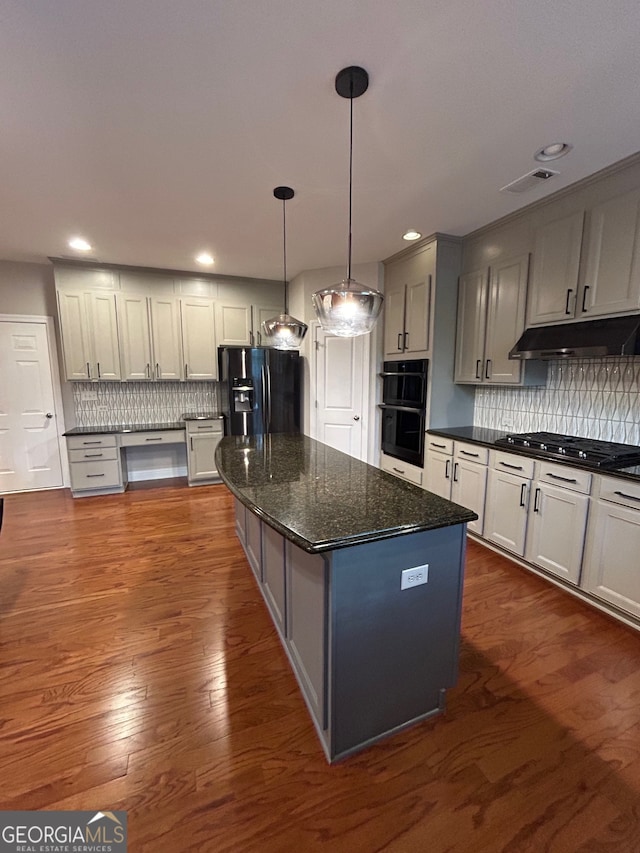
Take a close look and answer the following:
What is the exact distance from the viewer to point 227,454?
246 centimetres

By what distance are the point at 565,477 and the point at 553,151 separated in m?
1.92

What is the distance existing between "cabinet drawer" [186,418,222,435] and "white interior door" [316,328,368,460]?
1288 millimetres

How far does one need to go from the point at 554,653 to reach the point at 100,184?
12.9 ft

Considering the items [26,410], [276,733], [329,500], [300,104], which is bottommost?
[276,733]

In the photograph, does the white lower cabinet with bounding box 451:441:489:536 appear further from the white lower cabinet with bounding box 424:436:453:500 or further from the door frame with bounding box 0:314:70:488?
the door frame with bounding box 0:314:70:488

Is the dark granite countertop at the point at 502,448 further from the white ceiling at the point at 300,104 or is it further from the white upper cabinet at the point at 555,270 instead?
the white ceiling at the point at 300,104

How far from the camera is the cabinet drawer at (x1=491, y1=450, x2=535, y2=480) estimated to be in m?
Result: 2.55

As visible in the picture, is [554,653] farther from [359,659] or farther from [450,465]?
[450,465]

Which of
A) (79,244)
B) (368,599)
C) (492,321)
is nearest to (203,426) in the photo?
(79,244)

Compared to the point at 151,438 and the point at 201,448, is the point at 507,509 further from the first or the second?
the point at 151,438

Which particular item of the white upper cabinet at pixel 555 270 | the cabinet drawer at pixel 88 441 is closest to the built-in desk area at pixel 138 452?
the cabinet drawer at pixel 88 441

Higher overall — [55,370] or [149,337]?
[149,337]

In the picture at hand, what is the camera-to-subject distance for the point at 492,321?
10.2 ft

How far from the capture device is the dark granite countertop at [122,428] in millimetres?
4145
